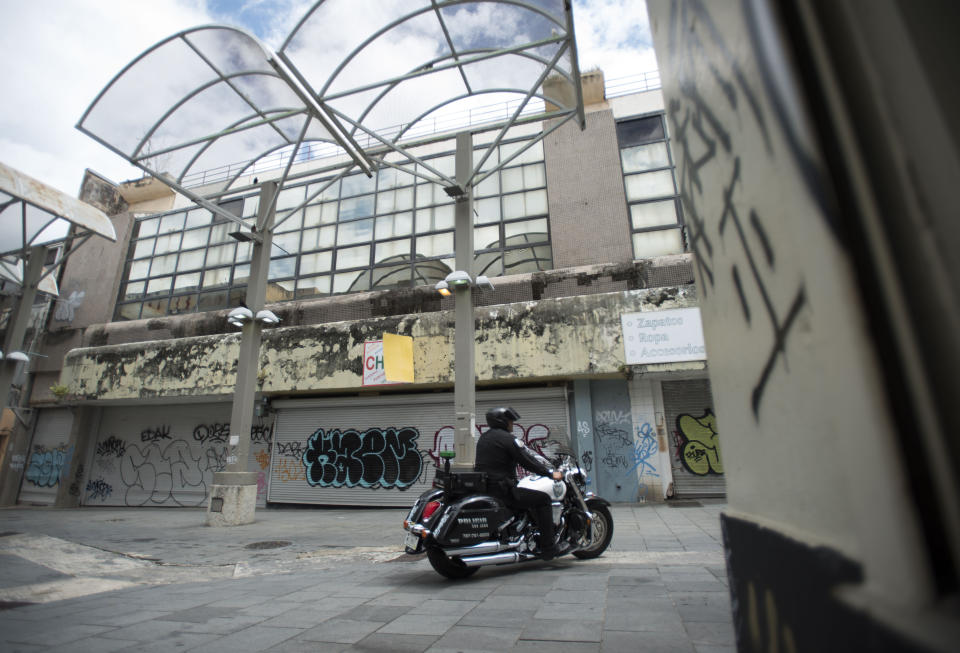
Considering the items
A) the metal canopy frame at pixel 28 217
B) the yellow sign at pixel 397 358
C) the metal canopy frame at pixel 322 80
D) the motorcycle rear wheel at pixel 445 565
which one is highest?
the metal canopy frame at pixel 322 80

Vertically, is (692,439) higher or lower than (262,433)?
lower

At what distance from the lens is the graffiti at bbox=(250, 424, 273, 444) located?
614 inches

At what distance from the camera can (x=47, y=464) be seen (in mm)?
17969

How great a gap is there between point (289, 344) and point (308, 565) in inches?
385

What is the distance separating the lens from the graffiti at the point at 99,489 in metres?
17.3

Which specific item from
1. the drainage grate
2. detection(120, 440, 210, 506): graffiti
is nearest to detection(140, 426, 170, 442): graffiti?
detection(120, 440, 210, 506): graffiti

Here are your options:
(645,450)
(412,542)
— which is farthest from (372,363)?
(412,542)

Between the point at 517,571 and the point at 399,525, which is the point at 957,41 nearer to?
the point at 517,571

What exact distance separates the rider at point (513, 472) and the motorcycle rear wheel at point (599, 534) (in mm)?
670

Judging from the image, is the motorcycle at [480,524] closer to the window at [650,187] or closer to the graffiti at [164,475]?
the window at [650,187]

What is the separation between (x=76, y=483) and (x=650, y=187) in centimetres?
2213

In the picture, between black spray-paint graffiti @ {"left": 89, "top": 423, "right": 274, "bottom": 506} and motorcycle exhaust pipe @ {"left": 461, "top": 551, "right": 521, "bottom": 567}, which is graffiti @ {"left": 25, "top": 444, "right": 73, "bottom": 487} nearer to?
black spray-paint graffiti @ {"left": 89, "top": 423, "right": 274, "bottom": 506}

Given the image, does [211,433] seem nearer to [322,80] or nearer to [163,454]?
[163,454]

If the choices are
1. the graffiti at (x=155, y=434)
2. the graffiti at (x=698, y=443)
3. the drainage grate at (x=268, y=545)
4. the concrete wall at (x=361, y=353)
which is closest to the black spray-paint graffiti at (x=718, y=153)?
the drainage grate at (x=268, y=545)
